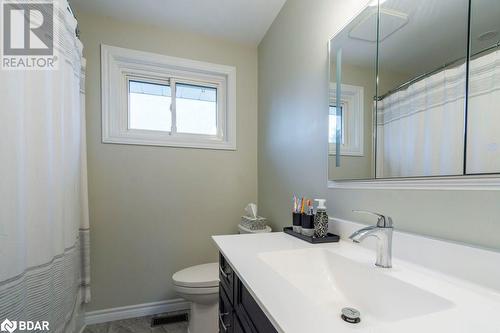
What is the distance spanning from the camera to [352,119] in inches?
40.4

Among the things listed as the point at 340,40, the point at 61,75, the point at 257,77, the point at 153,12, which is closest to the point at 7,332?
the point at 61,75

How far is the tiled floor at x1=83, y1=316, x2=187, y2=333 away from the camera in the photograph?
159 cm

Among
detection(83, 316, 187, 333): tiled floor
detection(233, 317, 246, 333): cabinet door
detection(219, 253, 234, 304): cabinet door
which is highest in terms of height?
detection(219, 253, 234, 304): cabinet door

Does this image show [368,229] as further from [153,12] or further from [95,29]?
[95,29]

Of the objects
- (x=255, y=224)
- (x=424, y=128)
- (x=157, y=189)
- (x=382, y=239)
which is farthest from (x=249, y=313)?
(x=157, y=189)

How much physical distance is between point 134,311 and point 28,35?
185cm

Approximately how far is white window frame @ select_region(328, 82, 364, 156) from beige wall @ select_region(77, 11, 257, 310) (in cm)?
112

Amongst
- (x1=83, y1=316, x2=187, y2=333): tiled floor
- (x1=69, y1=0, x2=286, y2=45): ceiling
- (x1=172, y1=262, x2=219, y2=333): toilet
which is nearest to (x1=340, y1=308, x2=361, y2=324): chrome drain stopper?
(x1=172, y1=262, x2=219, y2=333): toilet

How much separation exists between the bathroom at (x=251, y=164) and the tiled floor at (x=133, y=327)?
0.5 inches

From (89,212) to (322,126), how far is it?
173cm

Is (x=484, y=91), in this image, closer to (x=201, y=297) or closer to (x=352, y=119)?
(x=352, y=119)

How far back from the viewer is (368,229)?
2.32 ft

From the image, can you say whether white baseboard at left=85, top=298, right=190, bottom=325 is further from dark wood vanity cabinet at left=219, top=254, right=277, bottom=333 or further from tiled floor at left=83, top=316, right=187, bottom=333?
dark wood vanity cabinet at left=219, top=254, right=277, bottom=333

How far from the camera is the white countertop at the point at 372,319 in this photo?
1.35 ft
